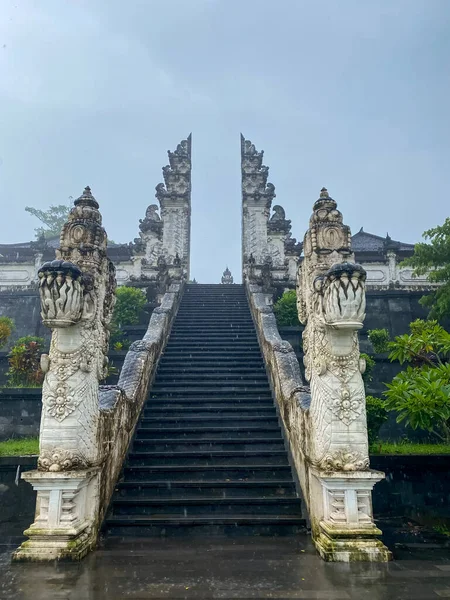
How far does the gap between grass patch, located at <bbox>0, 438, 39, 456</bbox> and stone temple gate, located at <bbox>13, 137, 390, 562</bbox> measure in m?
2.12

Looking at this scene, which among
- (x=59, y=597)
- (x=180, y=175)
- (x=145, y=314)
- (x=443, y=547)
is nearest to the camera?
(x=59, y=597)

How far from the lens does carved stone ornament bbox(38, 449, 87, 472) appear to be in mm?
4391

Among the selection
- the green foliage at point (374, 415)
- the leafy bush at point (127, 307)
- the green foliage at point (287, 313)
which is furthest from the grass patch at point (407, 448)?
the leafy bush at point (127, 307)

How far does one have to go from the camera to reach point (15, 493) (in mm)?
6645

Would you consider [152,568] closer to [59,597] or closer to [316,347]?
[59,597]

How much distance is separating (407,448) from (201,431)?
417 centimetres

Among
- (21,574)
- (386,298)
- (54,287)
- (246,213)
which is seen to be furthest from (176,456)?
(246,213)

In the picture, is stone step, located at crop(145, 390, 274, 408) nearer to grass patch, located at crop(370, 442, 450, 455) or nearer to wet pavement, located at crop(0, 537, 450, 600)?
grass patch, located at crop(370, 442, 450, 455)

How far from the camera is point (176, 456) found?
6.31 m

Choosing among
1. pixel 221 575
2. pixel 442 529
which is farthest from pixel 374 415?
pixel 221 575

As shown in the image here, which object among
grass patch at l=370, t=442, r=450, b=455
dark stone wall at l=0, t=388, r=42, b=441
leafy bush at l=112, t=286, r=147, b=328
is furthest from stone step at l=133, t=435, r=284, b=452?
leafy bush at l=112, t=286, r=147, b=328

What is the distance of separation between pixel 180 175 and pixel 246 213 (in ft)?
12.3

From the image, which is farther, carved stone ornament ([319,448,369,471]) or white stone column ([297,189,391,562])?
carved stone ornament ([319,448,369,471])

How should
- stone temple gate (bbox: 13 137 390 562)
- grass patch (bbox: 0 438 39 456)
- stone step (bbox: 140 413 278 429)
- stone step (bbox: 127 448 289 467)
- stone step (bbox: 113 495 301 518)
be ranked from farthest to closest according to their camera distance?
grass patch (bbox: 0 438 39 456), stone step (bbox: 140 413 278 429), stone step (bbox: 127 448 289 467), stone step (bbox: 113 495 301 518), stone temple gate (bbox: 13 137 390 562)
